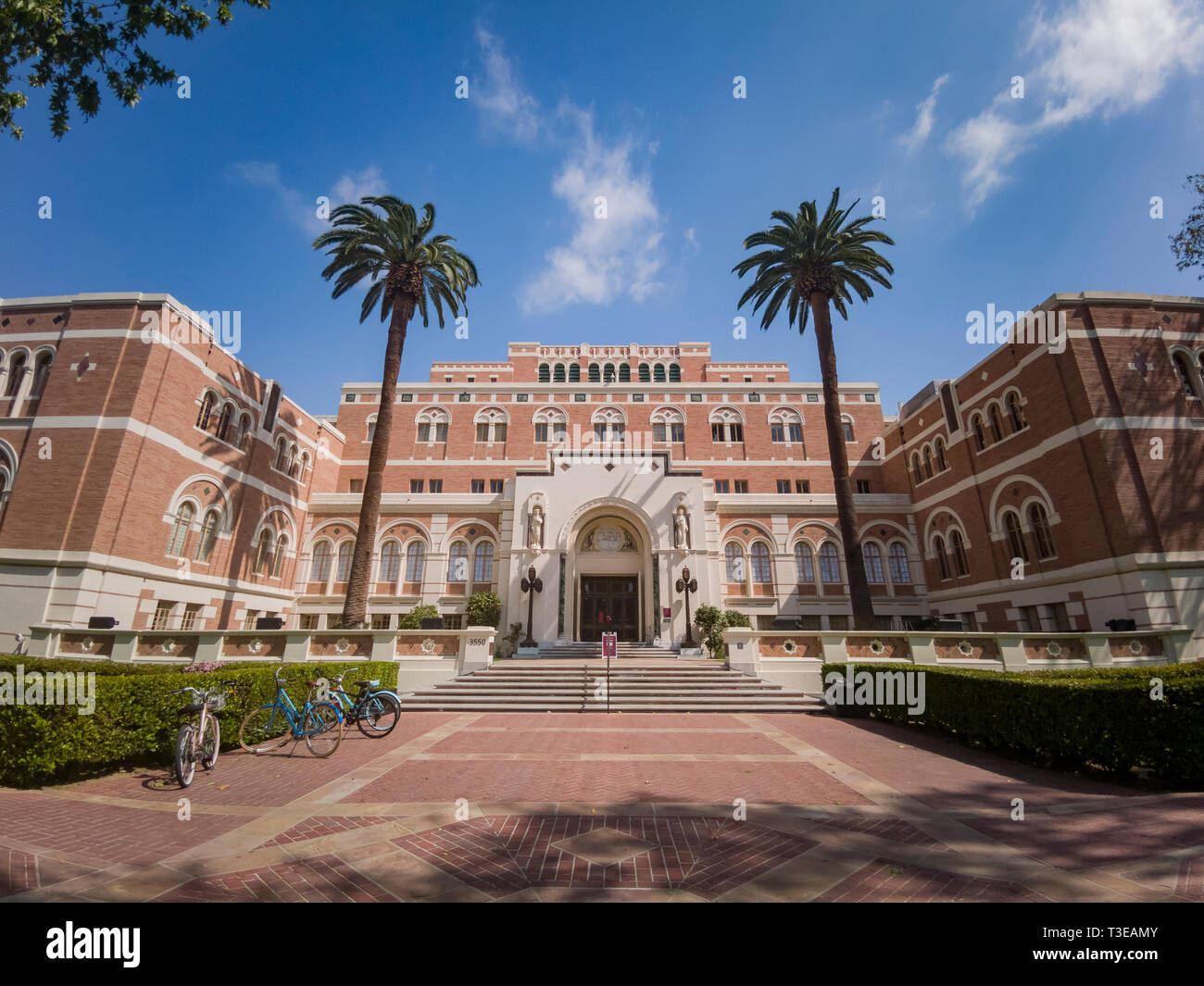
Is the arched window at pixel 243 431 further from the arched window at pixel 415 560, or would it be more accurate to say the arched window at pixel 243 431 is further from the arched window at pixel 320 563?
the arched window at pixel 415 560

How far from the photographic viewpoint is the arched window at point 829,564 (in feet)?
91.8

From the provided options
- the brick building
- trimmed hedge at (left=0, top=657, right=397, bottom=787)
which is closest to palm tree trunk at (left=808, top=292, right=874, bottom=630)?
the brick building

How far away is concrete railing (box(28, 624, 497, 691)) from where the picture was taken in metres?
14.4

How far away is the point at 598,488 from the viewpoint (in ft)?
82.1

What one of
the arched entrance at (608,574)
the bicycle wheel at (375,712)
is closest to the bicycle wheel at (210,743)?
the bicycle wheel at (375,712)

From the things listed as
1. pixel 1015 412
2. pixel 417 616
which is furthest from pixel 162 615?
pixel 1015 412

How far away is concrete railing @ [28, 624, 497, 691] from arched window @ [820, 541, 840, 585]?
797 inches

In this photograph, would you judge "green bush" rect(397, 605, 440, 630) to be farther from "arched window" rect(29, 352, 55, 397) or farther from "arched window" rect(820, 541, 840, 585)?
"arched window" rect(820, 541, 840, 585)

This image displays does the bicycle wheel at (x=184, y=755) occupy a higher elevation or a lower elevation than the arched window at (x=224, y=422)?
lower

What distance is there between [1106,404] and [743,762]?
20.8m

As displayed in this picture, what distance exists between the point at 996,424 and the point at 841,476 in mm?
9261

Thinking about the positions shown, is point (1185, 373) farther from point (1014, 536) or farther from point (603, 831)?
point (603, 831)

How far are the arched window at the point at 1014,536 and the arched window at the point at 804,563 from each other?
8.94 m

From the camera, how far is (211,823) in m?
5.17
